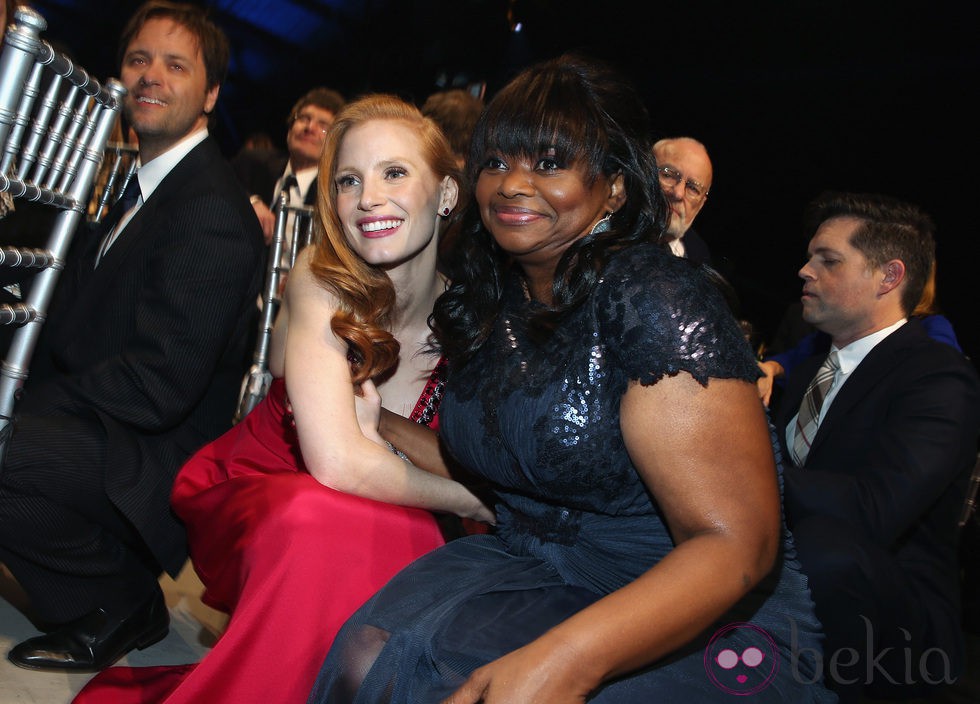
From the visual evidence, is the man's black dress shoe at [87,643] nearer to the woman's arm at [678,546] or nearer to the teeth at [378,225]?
the teeth at [378,225]

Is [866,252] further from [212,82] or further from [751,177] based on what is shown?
[751,177]

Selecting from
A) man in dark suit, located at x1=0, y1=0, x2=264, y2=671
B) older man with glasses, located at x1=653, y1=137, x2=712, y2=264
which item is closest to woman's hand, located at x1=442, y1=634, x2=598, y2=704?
man in dark suit, located at x1=0, y1=0, x2=264, y2=671

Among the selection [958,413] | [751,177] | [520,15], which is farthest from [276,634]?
[520,15]

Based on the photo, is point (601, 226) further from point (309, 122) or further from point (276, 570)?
point (309, 122)

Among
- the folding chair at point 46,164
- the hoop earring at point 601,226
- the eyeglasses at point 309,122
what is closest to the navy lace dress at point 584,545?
the hoop earring at point 601,226

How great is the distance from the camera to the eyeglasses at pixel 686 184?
3.25 metres

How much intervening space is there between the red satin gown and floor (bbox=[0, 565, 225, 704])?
0.56 ft

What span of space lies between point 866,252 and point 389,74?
4175mm

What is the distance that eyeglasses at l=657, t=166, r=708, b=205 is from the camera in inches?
128

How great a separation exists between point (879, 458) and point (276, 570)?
1.33 metres

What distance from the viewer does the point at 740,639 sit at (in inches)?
47.5

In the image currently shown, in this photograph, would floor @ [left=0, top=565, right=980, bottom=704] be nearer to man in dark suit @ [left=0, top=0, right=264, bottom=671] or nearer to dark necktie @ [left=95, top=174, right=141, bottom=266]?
man in dark suit @ [left=0, top=0, right=264, bottom=671]

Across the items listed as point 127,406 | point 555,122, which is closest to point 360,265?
point 127,406

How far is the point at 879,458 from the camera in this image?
203 cm
